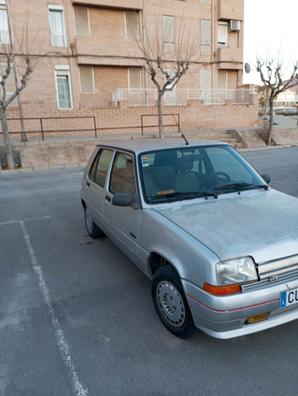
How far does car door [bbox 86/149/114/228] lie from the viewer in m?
4.01

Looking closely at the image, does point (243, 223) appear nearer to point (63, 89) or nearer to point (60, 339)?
point (60, 339)

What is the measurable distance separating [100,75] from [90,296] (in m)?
19.2

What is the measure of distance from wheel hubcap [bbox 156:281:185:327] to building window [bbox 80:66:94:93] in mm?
19128

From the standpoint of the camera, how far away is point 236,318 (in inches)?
84.7

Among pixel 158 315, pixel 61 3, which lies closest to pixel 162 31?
pixel 61 3

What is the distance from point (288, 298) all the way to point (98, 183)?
2770 millimetres

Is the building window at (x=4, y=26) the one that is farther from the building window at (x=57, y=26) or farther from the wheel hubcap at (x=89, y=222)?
the wheel hubcap at (x=89, y=222)

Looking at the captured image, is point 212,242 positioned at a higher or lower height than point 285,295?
higher

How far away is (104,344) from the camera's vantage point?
8.57 feet

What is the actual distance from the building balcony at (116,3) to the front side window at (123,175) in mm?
18622

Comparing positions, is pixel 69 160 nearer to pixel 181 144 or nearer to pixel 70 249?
pixel 70 249

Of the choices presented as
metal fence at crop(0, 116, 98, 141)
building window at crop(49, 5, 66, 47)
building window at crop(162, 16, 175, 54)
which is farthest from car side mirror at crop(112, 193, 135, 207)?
building window at crop(162, 16, 175, 54)

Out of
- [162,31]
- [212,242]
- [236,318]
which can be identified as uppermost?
[162,31]

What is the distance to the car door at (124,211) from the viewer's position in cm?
314
